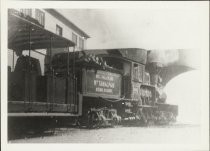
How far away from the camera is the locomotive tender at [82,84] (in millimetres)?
5547

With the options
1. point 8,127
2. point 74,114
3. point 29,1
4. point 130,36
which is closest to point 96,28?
point 130,36

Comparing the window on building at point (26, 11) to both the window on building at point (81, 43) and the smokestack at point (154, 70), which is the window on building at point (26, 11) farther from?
the smokestack at point (154, 70)

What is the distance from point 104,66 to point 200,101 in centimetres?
239

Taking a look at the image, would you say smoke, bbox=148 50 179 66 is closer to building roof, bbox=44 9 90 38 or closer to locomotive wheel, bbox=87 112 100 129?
building roof, bbox=44 9 90 38

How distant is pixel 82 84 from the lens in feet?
23.3

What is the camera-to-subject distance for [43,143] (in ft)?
18.2

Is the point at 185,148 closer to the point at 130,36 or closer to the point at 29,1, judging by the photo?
the point at 130,36

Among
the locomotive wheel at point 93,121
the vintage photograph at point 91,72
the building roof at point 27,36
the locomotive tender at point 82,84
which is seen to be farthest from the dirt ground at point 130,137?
the building roof at point 27,36

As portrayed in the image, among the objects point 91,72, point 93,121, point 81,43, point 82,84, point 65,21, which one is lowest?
point 93,121

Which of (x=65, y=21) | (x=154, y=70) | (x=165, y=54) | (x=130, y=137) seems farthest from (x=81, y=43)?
(x=154, y=70)

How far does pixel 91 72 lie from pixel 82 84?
30cm

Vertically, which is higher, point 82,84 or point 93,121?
point 82,84

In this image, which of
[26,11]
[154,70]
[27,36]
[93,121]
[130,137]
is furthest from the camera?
[154,70]

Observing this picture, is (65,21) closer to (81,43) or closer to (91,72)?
(81,43)
